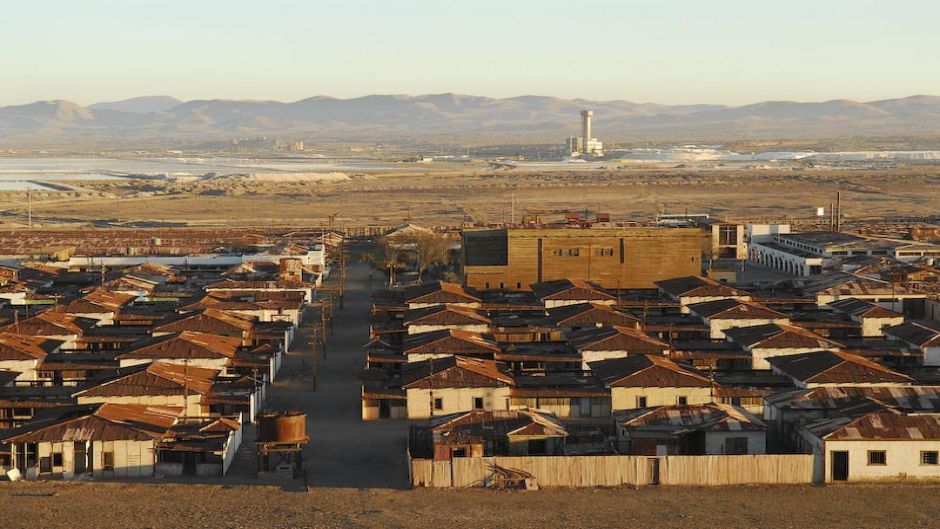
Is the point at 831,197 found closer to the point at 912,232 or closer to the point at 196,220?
the point at 912,232

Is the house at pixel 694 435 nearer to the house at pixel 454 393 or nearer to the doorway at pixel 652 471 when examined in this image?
the doorway at pixel 652 471

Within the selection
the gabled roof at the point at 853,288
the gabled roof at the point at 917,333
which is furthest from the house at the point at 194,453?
the gabled roof at the point at 853,288

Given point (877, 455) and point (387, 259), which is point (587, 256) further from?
point (877, 455)

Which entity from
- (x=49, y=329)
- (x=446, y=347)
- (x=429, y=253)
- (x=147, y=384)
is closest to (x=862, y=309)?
(x=446, y=347)

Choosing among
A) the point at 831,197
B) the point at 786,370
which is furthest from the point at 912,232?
the point at 831,197

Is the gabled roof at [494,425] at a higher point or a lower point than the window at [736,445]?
higher

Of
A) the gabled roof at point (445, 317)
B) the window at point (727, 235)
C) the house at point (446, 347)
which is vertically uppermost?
the window at point (727, 235)

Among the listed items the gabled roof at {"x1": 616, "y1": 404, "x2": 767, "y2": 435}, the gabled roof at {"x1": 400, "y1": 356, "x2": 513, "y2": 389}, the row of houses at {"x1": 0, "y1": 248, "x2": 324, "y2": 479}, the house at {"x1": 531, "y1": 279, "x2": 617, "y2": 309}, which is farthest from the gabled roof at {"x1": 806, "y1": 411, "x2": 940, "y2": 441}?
the house at {"x1": 531, "y1": 279, "x2": 617, "y2": 309}

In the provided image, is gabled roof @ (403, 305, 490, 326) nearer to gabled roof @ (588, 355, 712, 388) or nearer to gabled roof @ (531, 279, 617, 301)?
gabled roof @ (531, 279, 617, 301)
